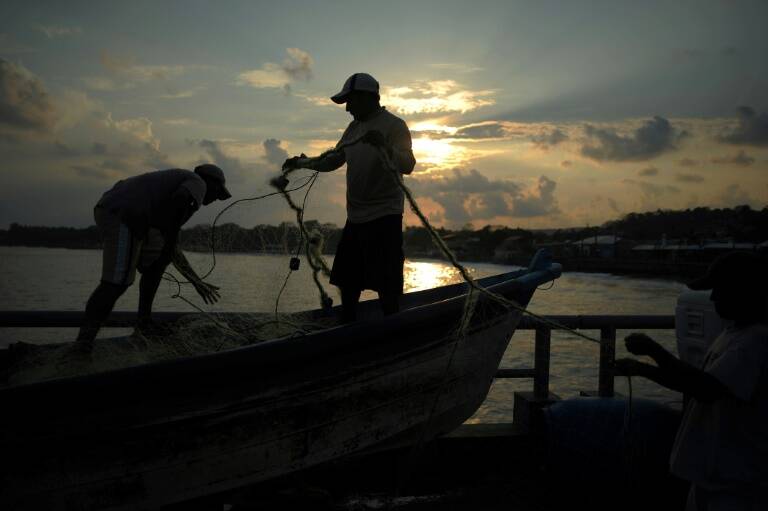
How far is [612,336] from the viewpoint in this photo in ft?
15.0

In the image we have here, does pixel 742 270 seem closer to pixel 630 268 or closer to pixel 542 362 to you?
pixel 542 362

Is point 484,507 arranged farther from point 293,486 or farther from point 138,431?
point 138,431

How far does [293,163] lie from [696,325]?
320 cm

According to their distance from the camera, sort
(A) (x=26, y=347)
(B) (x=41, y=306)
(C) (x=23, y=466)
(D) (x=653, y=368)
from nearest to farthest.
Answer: (D) (x=653, y=368) < (C) (x=23, y=466) < (A) (x=26, y=347) < (B) (x=41, y=306)

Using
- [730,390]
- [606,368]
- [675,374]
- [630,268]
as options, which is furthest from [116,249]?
[630,268]

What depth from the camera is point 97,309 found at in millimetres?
3805

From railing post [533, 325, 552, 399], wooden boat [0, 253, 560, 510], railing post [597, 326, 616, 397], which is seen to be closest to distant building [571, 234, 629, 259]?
railing post [597, 326, 616, 397]

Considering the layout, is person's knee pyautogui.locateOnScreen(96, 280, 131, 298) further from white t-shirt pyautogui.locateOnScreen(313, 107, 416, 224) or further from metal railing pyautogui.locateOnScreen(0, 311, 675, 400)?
white t-shirt pyautogui.locateOnScreen(313, 107, 416, 224)

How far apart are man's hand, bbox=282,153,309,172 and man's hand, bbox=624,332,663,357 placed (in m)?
2.92

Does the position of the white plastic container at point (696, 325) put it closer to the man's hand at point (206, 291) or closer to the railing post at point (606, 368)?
the railing post at point (606, 368)

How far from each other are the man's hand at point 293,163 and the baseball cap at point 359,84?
0.75 m

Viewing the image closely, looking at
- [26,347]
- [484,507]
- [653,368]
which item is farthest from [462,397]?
[26,347]

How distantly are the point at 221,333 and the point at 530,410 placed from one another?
8.49 feet

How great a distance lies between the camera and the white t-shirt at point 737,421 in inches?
85.1
